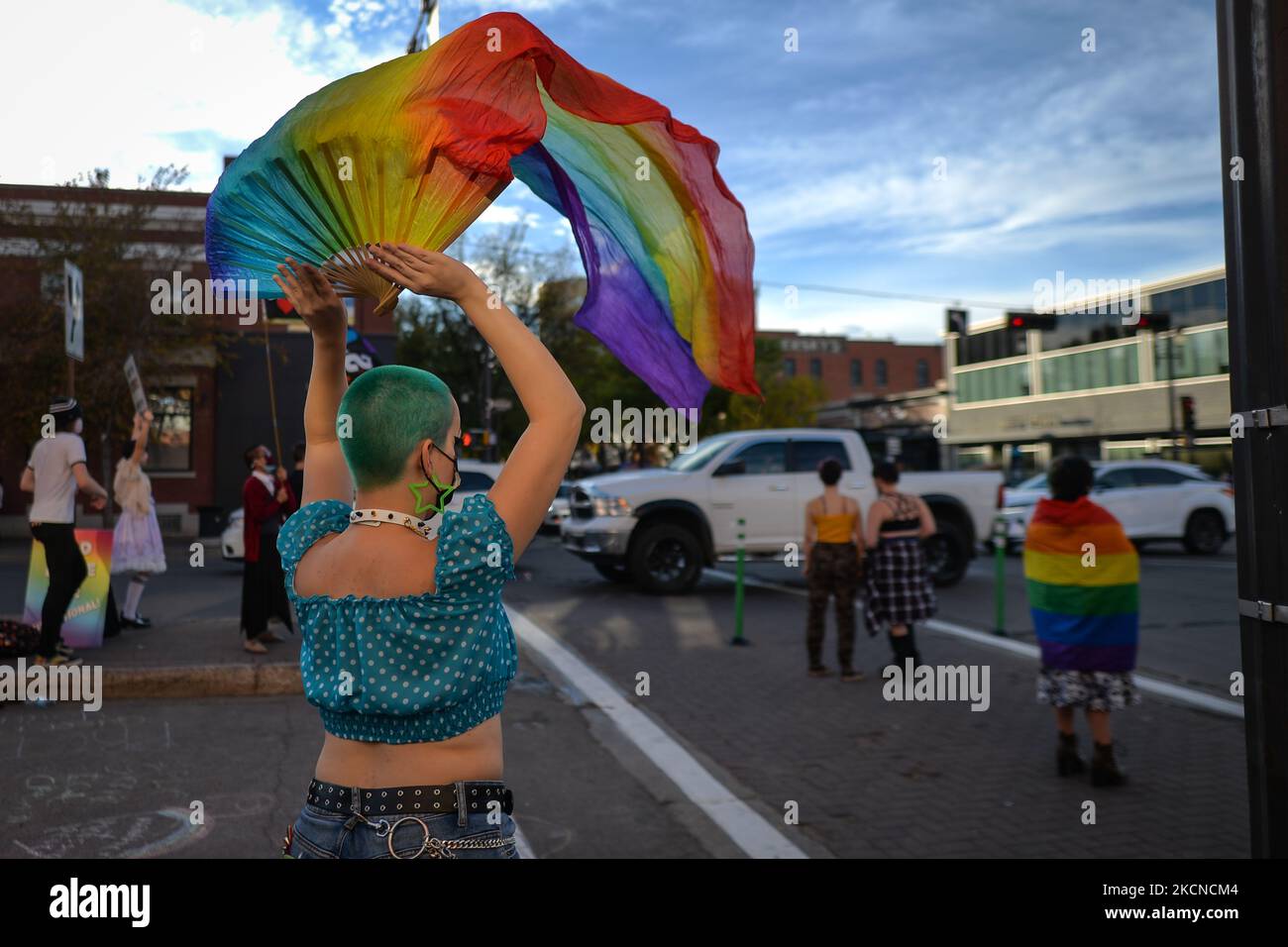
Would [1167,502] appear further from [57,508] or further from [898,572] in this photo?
[57,508]

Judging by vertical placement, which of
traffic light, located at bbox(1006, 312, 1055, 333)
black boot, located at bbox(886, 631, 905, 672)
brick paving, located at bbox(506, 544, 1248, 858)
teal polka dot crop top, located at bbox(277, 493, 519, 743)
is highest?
traffic light, located at bbox(1006, 312, 1055, 333)

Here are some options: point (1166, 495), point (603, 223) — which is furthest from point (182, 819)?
point (1166, 495)

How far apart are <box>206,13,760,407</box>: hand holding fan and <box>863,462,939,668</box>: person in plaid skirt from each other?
6.58m

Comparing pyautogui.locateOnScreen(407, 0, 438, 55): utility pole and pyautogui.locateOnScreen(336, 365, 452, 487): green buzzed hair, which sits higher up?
pyautogui.locateOnScreen(407, 0, 438, 55): utility pole

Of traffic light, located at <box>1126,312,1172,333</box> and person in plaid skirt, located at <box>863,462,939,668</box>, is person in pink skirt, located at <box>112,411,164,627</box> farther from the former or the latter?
traffic light, located at <box>1126,312,1172,333</box>

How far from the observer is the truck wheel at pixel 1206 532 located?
2078 centimetres

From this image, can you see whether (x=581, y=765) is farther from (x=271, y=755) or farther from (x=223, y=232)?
(x=223, y=232)

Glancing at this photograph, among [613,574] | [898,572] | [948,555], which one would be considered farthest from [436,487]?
[948,555]

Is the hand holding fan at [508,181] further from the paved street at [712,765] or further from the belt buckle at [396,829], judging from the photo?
the paved street at [712,765]

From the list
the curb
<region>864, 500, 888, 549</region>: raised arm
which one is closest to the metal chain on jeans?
the curb

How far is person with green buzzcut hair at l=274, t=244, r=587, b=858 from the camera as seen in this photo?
73.8 inches

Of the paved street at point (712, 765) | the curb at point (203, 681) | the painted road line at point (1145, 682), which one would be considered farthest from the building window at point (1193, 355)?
the curb at point (203, 681)

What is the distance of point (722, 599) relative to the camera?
13961mm

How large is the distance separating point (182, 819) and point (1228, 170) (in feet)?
16.5
